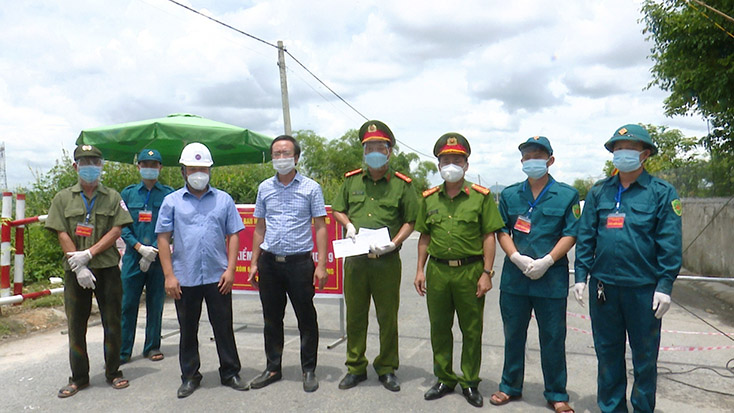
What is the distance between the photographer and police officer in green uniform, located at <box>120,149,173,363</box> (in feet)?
17.0

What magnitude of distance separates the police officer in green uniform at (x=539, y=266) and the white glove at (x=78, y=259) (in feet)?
10.9

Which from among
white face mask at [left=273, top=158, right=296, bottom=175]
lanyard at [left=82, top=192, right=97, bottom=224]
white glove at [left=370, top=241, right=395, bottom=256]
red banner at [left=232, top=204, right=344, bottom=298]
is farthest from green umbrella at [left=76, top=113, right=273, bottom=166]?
white glove at [left=370, top=241, right=395, bottom=256]

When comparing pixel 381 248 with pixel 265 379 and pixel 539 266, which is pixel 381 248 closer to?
pixel 539 266

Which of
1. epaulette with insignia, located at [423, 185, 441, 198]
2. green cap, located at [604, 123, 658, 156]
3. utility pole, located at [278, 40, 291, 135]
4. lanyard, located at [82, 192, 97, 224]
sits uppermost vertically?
utility pole, located at [278, 40, 291, 135]

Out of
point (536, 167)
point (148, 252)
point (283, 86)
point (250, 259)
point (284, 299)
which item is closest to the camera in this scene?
point (536, 167)

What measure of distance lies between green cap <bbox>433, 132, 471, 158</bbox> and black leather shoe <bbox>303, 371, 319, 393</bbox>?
2185mm

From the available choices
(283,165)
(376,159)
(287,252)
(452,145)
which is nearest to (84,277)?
(287,252)

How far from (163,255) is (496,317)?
177 inches

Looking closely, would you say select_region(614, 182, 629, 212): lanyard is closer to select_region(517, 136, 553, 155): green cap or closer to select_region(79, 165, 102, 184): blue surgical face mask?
select_region(517, 136, 553, 155): green cap

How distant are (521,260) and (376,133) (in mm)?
1598

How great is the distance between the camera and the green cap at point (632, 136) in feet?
11.9

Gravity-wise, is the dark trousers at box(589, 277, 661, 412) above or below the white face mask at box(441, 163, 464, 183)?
below

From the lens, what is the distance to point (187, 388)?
429 centimetres

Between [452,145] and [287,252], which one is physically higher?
[452,145]
